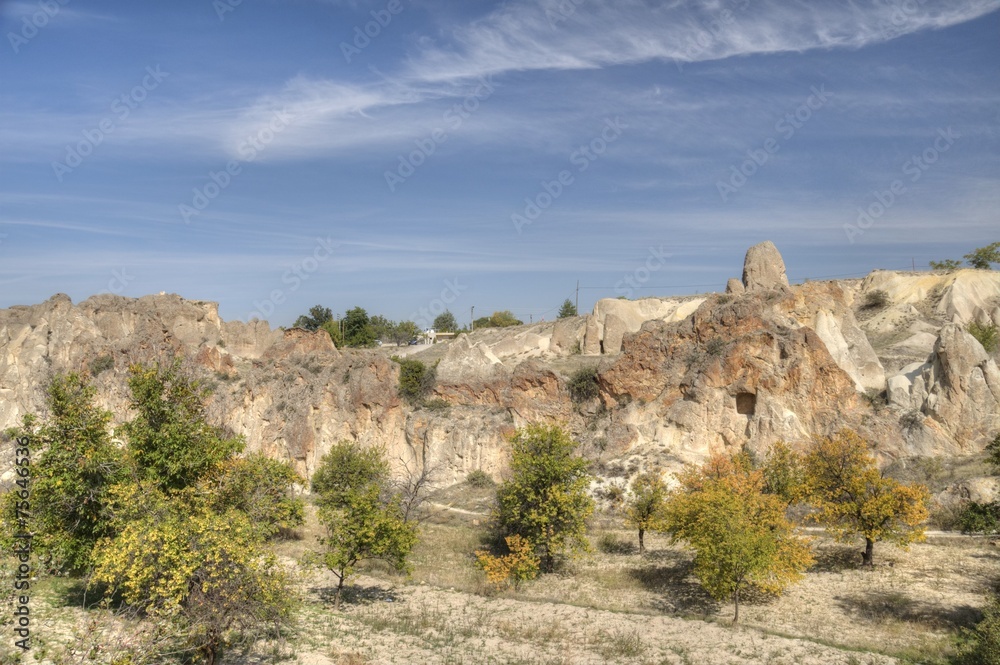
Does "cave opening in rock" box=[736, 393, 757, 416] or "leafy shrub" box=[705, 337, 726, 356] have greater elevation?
"leafy shrub" box=[705, 337, 726, 356]

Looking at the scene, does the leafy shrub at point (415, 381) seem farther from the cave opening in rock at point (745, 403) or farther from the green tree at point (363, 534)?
the green tree at point (363, 534)

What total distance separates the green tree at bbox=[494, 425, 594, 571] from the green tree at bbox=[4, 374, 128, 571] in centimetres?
1498

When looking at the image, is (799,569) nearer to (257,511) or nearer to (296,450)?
(257,511)

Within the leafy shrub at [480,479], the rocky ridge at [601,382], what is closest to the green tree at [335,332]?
the rocky ridge at [601,382]

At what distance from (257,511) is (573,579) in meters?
12.7

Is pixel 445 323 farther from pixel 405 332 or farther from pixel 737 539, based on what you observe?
pixel 737 539

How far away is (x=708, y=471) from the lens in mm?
31906

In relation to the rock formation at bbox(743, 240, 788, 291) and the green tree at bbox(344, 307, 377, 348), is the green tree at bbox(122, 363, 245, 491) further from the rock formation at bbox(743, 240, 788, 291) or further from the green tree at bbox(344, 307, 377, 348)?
the green tree at bbox(344, 307, 377, 348)

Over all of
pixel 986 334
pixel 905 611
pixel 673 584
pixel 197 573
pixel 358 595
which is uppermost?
pixel 986 334

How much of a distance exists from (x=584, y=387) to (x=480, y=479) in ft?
28.5

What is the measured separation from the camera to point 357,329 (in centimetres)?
8638

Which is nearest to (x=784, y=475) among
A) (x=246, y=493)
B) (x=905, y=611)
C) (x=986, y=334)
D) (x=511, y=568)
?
(x=905, y=611)

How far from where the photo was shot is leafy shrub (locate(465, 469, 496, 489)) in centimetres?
4222

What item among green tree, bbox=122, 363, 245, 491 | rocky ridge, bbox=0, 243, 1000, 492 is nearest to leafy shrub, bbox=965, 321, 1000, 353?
rocky ridge, bbox=0, 243, 1000, 492
